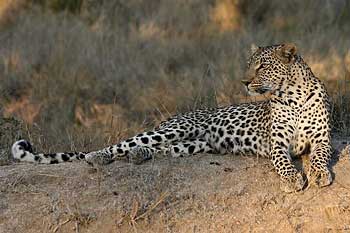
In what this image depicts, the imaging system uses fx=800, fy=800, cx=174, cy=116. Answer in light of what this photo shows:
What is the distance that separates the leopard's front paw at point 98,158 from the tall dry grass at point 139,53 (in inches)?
95.9

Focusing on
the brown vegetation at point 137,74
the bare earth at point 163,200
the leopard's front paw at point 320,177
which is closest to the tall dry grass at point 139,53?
the brown vegetation at point 137,74

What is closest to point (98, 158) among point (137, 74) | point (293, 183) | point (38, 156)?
point (38, 156)

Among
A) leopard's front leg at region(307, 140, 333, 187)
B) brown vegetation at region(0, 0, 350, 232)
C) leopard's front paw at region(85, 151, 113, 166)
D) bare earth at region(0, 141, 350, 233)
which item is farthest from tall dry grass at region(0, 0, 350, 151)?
leopard's front leg at region(307, 140, 333, 187)

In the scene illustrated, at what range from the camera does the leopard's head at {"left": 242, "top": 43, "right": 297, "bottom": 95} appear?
6.89 m

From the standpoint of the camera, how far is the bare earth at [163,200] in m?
6.04

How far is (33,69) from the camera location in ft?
44.4

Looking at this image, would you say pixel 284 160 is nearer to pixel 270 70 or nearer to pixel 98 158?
pixel 270 70

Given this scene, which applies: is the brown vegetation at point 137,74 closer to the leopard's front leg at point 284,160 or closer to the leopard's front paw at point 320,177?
the leopard's front leg at point 284,160

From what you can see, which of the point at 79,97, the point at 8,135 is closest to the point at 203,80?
the point at 79,97

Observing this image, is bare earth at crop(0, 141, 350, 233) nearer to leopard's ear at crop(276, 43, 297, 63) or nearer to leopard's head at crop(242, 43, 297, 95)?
leopard's head at crop(242, 43, 297, 95)

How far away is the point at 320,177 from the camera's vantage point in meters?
6.49

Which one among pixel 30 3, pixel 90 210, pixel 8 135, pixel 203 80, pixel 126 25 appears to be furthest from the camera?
pixel 30 3

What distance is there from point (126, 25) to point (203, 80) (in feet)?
14.2

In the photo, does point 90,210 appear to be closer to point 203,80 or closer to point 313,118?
point 313,118
